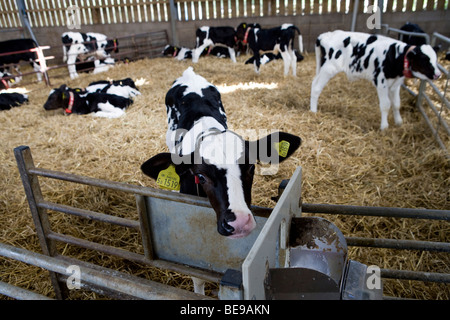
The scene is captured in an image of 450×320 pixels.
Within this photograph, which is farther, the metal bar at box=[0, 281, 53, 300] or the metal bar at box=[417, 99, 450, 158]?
the metal bar at box=[417, 99, 450, 158]

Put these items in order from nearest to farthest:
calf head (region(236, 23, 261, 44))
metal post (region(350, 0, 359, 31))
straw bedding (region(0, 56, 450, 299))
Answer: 1. straw bedding (region(0, 56, 450, 299))
2. calf head (region(236, 23, 261, 44))
3. metal post (region(350, 0, 359, 31))

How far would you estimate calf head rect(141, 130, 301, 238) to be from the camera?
1.60m

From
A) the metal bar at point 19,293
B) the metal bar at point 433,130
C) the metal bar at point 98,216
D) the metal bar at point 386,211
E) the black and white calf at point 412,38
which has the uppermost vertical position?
the black and white calf at point 412,38

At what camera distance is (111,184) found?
5.82ft

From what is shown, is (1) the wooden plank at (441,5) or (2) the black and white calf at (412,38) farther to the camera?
(1) the wooden plank at (441,5)

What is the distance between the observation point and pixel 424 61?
15.3 feet

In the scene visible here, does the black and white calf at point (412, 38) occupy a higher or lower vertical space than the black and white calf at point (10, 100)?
higher

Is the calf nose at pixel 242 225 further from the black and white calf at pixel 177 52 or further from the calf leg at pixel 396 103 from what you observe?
the black and white calf at pixel 177 52

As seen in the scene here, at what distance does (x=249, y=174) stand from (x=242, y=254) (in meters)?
0.50

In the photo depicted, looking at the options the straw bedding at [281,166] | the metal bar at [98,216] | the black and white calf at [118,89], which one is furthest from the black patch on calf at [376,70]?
the black and white calf at [118,89]

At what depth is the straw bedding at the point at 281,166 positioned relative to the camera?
2775mm

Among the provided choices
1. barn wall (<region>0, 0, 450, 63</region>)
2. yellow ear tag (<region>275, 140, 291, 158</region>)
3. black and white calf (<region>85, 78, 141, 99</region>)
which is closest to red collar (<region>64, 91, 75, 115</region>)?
black and white calf (<region>85, 78, 141, 99</region>)

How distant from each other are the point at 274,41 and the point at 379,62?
4.29 meters

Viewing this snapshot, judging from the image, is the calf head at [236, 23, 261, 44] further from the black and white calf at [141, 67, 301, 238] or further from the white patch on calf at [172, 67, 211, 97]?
the black and white calf at [141, 67, 301, 238]
